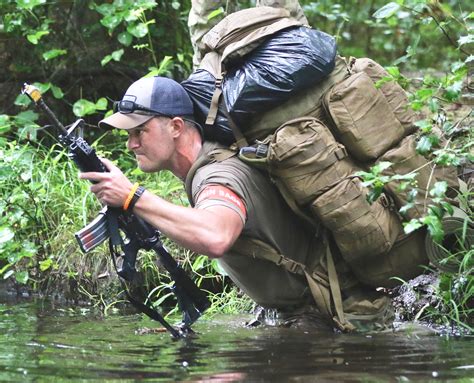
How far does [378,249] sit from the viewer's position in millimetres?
4812

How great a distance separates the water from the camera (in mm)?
Result: 3789

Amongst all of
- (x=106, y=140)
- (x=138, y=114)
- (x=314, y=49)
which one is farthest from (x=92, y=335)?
(x=106, y=140)

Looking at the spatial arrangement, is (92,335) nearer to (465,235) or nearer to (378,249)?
(378,249)

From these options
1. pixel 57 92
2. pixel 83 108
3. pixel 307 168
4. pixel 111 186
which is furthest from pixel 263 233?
pixel 57 92

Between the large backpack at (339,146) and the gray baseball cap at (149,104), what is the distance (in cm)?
17

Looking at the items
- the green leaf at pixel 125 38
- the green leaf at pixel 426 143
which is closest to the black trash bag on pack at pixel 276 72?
the green leaf at pixel 426 143

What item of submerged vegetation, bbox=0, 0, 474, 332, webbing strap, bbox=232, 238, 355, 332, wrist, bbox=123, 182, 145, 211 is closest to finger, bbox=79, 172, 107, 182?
wrist, bbox=123, 182, 145, 211

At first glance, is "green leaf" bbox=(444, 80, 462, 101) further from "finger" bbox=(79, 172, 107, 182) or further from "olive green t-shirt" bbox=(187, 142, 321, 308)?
"finger" bbox=(79, 172, 107, 182)

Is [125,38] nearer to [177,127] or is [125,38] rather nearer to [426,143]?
[177,127]

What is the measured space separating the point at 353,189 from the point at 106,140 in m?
4.14

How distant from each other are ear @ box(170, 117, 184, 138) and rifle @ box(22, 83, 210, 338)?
485 mm

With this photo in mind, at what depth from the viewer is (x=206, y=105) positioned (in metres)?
4.92

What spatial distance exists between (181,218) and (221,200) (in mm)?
231

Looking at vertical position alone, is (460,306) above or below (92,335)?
below
